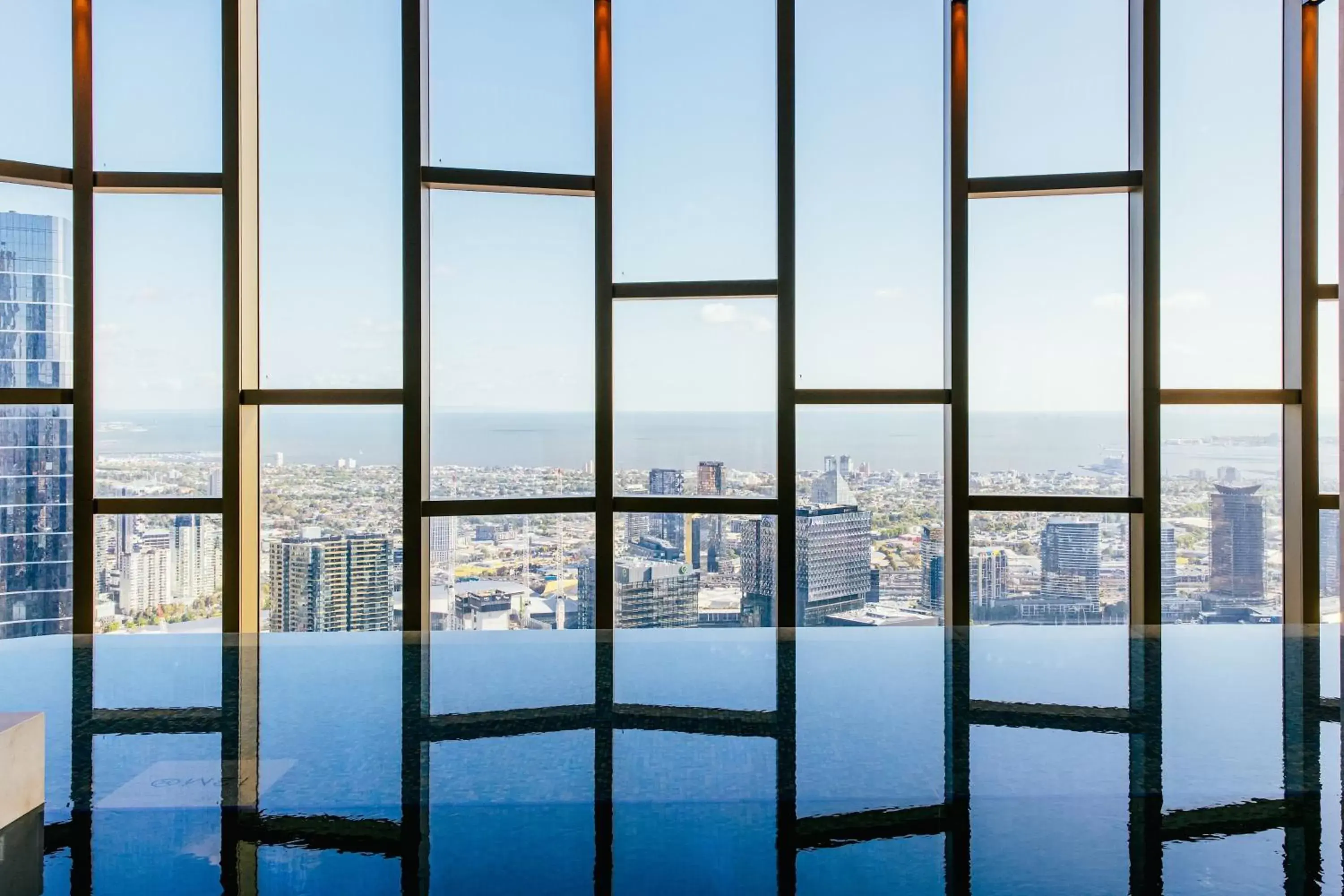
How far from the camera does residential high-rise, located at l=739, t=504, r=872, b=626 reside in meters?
4.62

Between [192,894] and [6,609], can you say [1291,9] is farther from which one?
[6,609]

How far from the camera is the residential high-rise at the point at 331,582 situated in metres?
4.53

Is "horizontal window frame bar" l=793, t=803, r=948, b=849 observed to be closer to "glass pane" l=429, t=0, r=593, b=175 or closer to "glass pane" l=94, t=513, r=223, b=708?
"glass pane" l=429, t=0, r=593, b=175

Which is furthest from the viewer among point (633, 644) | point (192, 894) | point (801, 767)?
point (633, 644)

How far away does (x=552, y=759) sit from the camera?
58.1 inches

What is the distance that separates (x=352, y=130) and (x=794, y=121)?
7.30 feet

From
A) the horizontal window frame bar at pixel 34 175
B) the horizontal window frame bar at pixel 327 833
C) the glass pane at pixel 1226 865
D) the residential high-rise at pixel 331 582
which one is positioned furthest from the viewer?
the residential high-rise at pixel 331 582

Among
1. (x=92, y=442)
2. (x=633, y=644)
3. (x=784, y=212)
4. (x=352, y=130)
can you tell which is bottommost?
(x=633, y=644)

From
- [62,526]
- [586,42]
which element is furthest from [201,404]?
[586,42]

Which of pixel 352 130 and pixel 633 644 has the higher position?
pixel 352 130

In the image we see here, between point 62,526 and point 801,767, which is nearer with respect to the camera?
point 801,767

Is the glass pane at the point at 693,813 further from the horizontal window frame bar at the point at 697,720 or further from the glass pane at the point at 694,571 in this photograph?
the glass pane at the point at 694,571

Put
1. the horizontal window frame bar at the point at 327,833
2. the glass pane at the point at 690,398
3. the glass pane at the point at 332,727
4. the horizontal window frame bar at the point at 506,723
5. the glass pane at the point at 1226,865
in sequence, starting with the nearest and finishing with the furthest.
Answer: the glass pane at the point at 1226,865 → the horizontal window frame bar at the point at 327,833 → the glass pane at the point at 332,727 → the horizontal window frame bar at the point at 506,723 → the glass pane at the point at 690,398

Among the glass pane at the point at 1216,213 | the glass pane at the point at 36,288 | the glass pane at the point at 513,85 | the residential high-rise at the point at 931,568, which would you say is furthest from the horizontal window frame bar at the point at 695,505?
the glass pane at the point at 36,288
